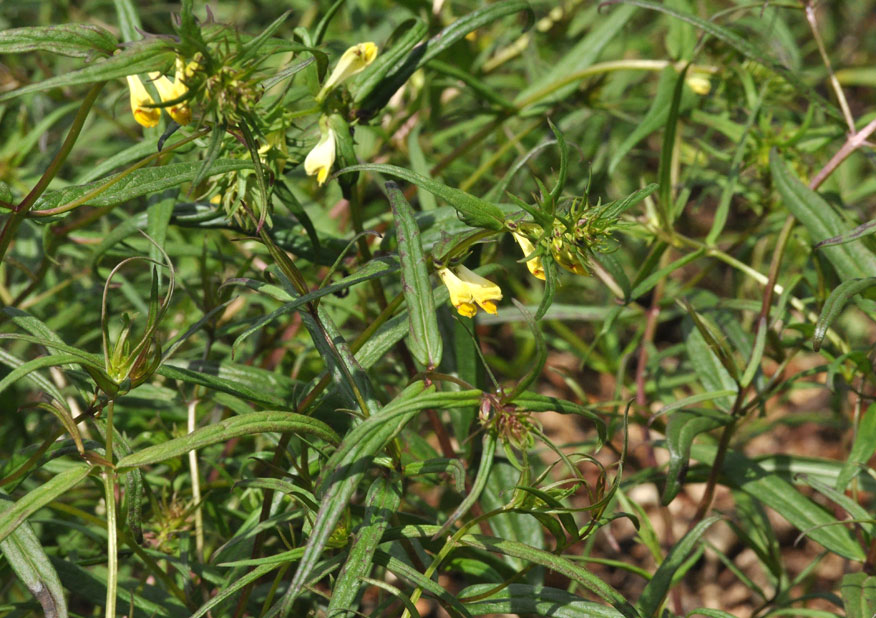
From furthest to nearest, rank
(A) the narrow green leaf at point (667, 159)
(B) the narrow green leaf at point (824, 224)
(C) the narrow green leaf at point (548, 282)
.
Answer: (A) the narrow green leaf at point (667, 159) < (B) the narrow green leaf at point (824, 224) < (C) the narrow green leaf at point (548, 282)

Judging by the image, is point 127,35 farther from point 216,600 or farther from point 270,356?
point 216,600

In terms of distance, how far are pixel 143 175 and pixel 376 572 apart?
0.78 m

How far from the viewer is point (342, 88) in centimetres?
117

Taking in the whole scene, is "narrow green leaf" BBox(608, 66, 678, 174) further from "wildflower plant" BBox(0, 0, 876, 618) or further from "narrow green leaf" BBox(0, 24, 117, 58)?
"narrow green leaf" BBox(0, 24, 117, 58)

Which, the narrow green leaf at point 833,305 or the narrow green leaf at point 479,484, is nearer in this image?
the narrow green leaf at point 479,484

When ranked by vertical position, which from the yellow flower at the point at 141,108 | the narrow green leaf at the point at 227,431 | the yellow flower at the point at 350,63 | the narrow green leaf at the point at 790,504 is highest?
the yellow flower at the point at 141,108

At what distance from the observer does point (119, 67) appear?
829mm

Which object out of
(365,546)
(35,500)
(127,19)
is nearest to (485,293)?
(365,546)

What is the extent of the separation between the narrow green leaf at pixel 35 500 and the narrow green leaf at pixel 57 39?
0.45 m

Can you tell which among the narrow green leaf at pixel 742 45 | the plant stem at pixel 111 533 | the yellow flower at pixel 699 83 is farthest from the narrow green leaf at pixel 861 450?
the plant stem at pixel 111 533

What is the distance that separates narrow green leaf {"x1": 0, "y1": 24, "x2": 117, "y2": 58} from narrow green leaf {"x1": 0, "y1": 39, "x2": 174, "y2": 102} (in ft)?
0.20

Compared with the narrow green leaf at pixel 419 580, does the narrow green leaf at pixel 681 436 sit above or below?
below

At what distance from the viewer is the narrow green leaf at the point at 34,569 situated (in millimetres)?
908

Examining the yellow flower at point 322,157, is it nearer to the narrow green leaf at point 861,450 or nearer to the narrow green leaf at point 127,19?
the narrow green leaf at point 127,19
